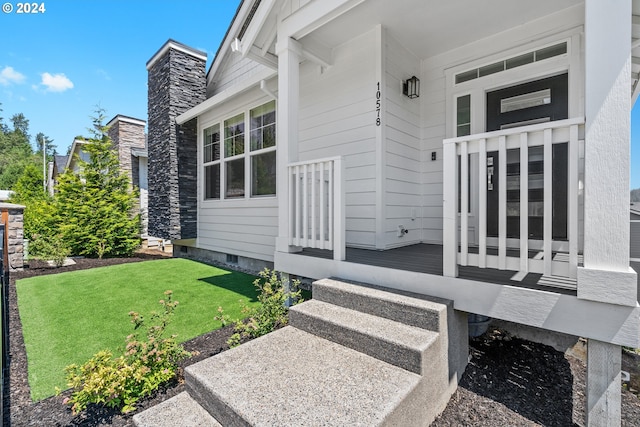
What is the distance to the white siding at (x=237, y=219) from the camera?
5395 mm

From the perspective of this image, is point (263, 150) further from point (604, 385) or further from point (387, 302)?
point (604, 385)

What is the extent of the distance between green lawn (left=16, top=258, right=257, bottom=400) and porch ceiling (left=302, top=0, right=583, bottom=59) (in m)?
3.64

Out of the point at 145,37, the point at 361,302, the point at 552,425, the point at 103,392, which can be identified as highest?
the point at 145,37

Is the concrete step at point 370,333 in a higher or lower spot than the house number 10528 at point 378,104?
lower

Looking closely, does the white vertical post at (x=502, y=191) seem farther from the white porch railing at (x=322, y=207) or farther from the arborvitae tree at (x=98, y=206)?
the arborvitae tree at (x=98, y=206)

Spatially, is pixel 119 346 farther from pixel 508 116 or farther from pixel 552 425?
pixel 508 116

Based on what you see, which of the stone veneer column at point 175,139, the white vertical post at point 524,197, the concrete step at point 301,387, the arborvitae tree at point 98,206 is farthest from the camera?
the arborvitae tree at point 98,206

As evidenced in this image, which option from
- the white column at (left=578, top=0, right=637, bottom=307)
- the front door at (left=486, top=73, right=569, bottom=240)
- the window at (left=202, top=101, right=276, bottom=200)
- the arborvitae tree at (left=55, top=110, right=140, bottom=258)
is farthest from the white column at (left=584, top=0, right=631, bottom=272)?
the arborvitae tree at (left=55, top=110, right=140, bottom=258)

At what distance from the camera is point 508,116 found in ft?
12.0

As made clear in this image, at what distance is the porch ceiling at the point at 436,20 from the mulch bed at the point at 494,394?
11.1 feet

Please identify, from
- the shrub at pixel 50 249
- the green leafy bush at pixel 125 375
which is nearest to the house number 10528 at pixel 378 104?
the green leafy bush at pixel 125 375

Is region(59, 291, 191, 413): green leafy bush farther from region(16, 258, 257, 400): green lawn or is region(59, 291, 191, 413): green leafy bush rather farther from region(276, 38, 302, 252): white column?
region(276, 38, 302, 252): white column

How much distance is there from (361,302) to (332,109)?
2922mm

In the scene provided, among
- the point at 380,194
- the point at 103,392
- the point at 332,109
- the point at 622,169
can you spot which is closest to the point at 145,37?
the point at 332,109
